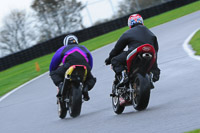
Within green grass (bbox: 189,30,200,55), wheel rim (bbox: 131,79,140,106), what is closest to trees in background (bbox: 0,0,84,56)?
green grass (bbox: 189,30,200,55)

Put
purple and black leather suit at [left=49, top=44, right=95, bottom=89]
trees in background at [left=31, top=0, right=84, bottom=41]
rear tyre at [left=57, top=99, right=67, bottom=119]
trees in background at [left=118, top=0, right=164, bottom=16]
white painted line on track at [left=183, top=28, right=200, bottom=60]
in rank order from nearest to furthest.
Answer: purple and black leather suit at [left=49, top=44, right=95, bottom=89]
rear tyre at [left=57, top=99, right=67, bottom=119]
white painted line on track at [left=183, top=28, right=200, bottom=60]
trees in background at [left=31, top=0, right=84, bottom=41]
trees in background at [left=118, top=0, right=164, bottom=16]

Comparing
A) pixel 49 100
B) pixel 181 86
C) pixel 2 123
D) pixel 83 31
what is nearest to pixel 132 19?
pixel 181 86

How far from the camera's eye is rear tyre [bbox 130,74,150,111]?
6887 mm

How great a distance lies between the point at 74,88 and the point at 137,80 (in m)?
1.51

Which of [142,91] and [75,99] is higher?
[142,91]

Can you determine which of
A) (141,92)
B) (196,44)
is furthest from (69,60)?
(196,44)

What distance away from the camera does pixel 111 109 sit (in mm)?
8641

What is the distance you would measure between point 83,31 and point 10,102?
18911 mm

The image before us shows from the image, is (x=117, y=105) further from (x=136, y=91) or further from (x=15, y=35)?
(x=15, y=35)

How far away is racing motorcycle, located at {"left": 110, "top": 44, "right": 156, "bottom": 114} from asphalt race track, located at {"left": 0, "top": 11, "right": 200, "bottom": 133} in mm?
193

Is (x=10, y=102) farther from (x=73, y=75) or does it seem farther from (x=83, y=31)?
(x=83, y=31)

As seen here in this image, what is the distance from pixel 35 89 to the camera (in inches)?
594

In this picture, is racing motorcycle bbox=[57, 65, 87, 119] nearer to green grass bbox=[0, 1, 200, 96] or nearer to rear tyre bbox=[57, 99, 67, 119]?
rear tyre bbox=[57, 99, 67, 119]

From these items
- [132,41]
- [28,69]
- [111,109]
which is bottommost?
[28,69]
